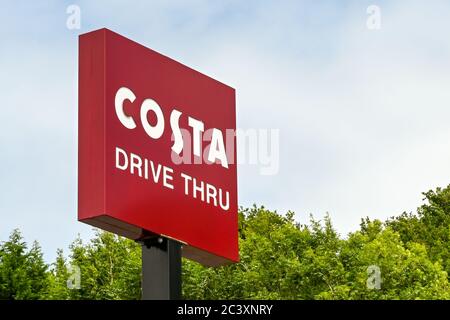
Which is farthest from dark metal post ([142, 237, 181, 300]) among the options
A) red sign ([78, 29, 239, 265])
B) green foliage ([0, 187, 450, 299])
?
green foliage ([0, 187, 450, 299])

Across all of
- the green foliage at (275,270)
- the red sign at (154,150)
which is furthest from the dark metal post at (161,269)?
the green foliage at (275,270)

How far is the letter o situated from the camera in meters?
12.5

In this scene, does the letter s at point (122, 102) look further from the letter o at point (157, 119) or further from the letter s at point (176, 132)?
the letter s at point (176, 132)

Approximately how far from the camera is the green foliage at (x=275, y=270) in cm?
4366

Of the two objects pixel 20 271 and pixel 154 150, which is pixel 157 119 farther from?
pixel 20 271

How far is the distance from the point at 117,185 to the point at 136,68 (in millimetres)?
1368

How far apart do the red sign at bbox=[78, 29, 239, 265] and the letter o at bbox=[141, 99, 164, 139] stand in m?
0.01

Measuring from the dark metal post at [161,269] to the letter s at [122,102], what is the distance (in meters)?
1.18

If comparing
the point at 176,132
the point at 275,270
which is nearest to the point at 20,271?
the point at 275,270

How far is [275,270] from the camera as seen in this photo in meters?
46.4

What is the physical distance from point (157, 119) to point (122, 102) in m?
0.52
